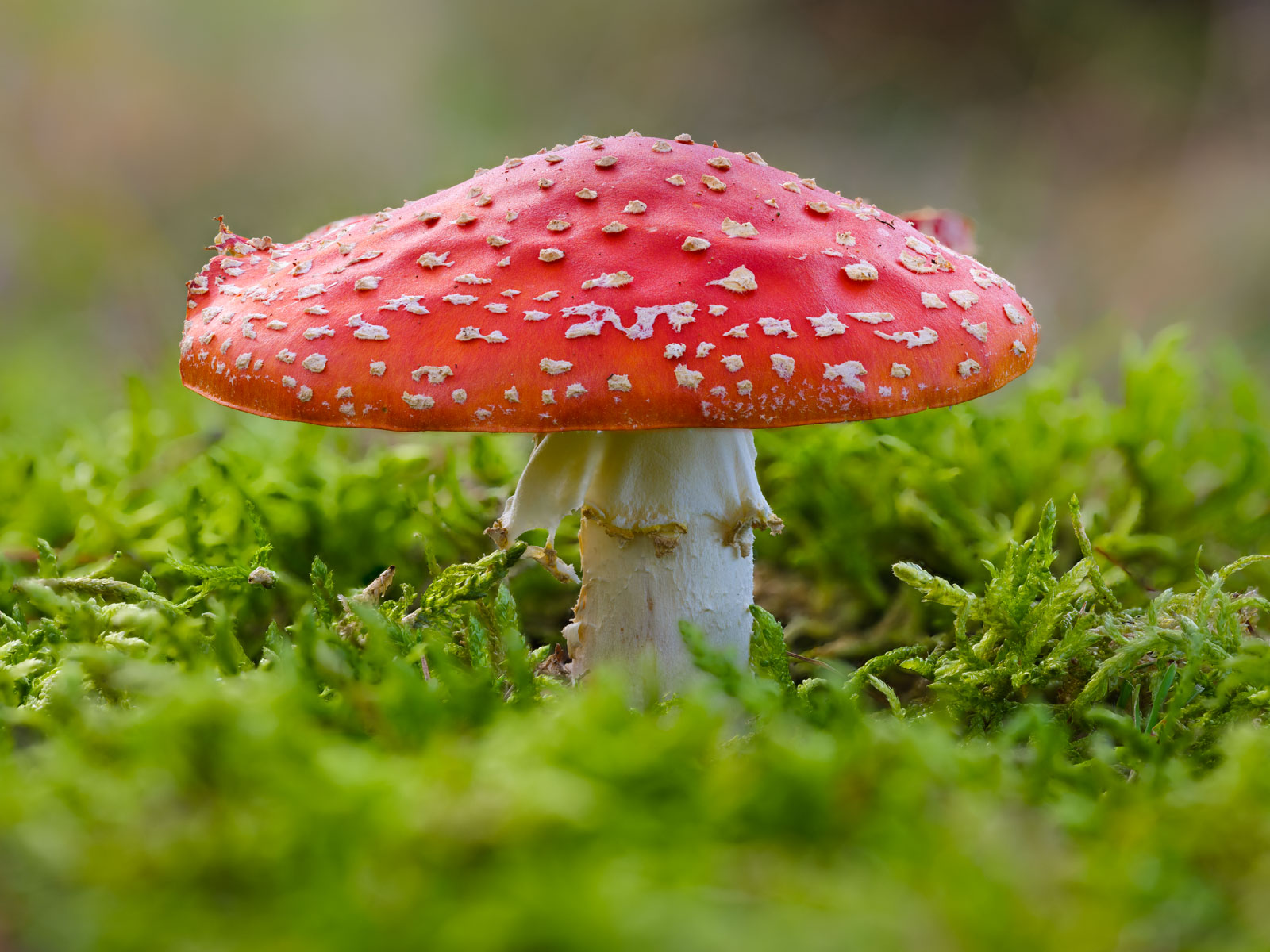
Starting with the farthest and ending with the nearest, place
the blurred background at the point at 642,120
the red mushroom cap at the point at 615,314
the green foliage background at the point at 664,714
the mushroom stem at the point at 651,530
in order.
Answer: the blurred background at the point at 642,120
the mushroom stem at the point at 651,530
the red mushroom cap at the point at 615,314
the green foliage background at the point at 664,714

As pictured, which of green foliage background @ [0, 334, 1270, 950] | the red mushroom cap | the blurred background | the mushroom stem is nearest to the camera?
green foliage background @ [0, 334, 1270, 950]

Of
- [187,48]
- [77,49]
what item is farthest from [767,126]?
[77,49]

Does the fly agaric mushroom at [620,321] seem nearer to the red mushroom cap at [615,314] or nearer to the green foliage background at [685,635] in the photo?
the red mushroom cap at [615,314]

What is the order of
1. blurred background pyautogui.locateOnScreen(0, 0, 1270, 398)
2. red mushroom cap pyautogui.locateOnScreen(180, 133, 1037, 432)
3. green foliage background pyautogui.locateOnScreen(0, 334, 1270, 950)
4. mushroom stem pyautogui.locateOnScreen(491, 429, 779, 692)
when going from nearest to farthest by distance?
green foliage background pyautogui.locateOnScreen(0, 334, 1270, 950) → red mushroom cap pyautogui.locateOnScreen(180, 133, 1037, 432) → mushroom stem pyautogui.locateOnScreen(491, 429, 779, 692) → blurred background pyautogui.locateOnScreen(0, 0, 1270, 398)

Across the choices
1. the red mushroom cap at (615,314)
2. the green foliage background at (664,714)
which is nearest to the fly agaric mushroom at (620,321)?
the red mushroom cap at (615,314)

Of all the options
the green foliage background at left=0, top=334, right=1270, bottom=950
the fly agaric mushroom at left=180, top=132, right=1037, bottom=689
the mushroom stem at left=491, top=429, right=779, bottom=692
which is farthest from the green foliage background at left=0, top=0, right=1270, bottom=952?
the fly agaric mushroom at left=180, top=132, right=1037, bottom=689

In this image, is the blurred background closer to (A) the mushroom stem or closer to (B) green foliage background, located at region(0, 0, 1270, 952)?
(B) green foliage background, located at region(0, 0, 1270, 952)
